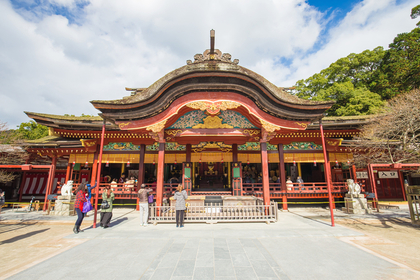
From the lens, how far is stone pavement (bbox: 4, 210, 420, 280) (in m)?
3.56

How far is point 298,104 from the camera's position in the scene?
802 cm

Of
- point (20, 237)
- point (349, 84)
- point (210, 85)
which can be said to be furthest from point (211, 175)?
point (349, 84)

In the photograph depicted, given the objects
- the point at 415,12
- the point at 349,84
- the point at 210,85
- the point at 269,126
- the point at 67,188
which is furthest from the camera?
the point at 349,84

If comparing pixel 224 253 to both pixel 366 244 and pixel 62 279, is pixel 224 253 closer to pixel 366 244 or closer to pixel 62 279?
pixel 62 279

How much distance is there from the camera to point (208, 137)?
10297mm

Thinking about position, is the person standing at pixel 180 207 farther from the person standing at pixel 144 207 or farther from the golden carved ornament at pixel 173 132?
the golden carved ornament at pixel 173 132

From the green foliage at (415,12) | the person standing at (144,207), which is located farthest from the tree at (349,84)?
the person standing at (144,207)

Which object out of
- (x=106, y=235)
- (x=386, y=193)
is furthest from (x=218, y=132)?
(x=386, y=193)

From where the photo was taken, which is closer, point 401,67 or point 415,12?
point 401,67

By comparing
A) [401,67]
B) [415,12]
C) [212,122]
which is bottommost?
[212,122]

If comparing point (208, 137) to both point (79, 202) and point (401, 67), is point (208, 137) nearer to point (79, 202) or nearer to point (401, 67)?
point (79, 202)

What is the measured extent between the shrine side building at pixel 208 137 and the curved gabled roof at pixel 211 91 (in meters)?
0.04

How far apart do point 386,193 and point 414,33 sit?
2062 centimetres

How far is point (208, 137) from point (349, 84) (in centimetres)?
2696
